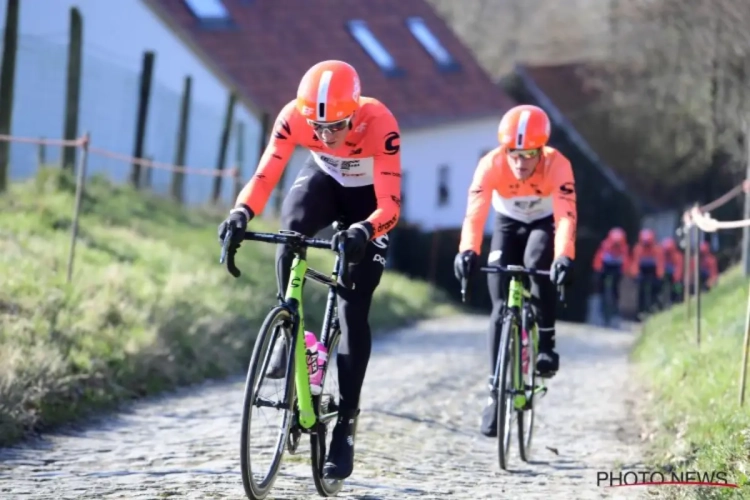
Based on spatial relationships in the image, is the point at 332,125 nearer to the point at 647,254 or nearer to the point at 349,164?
the point at 349,164

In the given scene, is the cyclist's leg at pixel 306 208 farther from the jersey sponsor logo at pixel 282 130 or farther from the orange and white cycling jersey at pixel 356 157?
the jersey sponsor logo at pixel 282 130

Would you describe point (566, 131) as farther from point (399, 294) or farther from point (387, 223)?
point (387, 223)

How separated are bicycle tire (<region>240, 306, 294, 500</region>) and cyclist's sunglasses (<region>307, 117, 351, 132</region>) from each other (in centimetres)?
Result: 88

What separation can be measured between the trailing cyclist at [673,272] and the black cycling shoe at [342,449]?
18444 mm

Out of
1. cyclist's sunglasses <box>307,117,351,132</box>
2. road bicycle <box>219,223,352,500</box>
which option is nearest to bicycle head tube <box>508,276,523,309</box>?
road bicycle <box>219,223,352,500</box>

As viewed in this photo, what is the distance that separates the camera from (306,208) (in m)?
6.14

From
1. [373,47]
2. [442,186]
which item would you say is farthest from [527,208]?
[442,186]

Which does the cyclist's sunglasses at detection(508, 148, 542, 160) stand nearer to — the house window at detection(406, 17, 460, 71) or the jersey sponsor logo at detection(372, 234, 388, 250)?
the jersey sponsor logo at detection(372, 234, 388, 250)

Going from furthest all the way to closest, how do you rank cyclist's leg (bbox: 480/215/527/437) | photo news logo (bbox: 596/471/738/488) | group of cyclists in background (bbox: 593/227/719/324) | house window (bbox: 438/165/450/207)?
1. house window (bbox: 438/165/450/207)
2. group of cyclists in background (bbox: 593/227/719/324)
3. cyclist's leg (bbox: 480/215/527/437)
4. photo news logo (bbox: 596/471/738/488)

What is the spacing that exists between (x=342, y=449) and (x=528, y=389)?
2.45m

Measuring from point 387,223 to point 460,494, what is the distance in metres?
1.49

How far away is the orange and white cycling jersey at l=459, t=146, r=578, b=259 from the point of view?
7.88 metres

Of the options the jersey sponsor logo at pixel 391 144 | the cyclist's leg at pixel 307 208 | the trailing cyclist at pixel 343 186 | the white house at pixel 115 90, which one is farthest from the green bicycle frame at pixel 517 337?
the white house at pixel 115 90

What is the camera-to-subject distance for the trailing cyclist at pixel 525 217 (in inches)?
307
